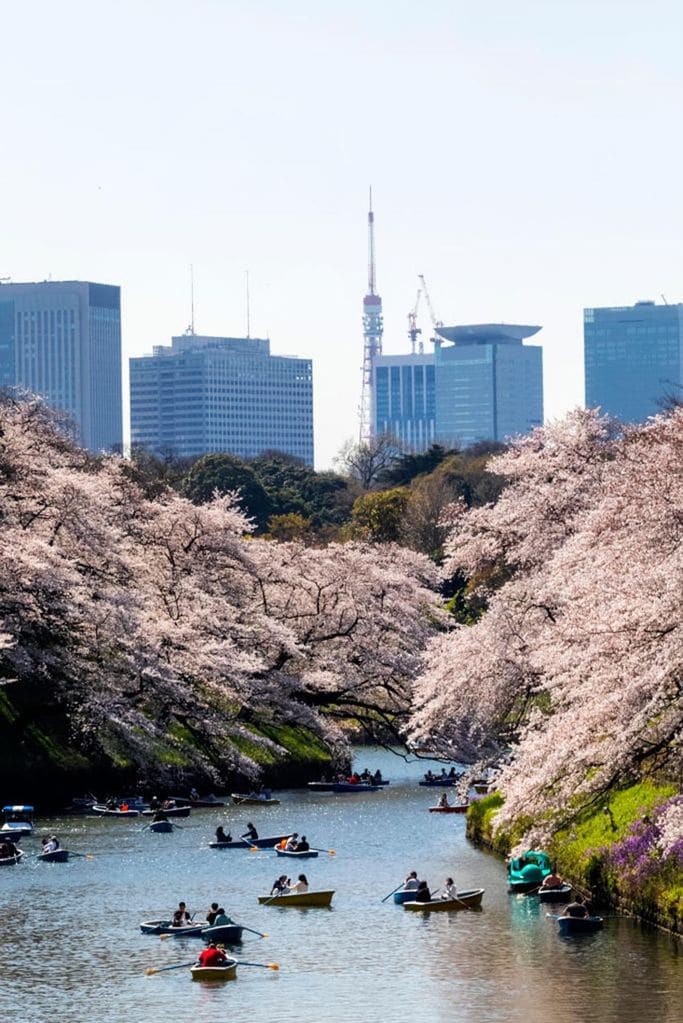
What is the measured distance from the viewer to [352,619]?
83.6 m

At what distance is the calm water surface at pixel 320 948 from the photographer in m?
36.2

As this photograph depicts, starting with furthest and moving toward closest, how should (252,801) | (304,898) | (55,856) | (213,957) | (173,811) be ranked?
1. (252,801)
2. (173,811)
3. (55,856)
4. (304,898)
5. (213,957)

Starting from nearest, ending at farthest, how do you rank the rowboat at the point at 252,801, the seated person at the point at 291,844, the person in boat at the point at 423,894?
the person in boat at the point at 423,894
the seated person at the point at 291,844
the rowboat at the point at 252,801

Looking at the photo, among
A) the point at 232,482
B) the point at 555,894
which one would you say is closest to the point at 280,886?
the point at 555,894

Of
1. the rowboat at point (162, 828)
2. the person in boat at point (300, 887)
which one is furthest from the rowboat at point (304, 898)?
the rowboat at point (162, 828)

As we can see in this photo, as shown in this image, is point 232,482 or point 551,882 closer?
point 551,882

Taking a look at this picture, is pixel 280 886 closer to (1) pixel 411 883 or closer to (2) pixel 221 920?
(1) pixel 411 883

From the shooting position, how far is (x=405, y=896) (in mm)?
47312

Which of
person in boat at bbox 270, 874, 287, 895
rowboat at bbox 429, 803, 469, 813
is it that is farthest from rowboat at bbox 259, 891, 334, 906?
rowboat at bbox 429, 803, 469, 813

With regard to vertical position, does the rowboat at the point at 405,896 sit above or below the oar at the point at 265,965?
above

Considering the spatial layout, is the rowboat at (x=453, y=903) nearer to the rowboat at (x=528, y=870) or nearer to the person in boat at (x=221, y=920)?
the rowboat at (x=528, y=870)

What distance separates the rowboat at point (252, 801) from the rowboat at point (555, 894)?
24.4 m

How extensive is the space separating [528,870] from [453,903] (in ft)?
8.38

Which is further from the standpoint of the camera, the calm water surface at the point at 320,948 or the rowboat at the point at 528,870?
the rowboat at the point at 528,870
